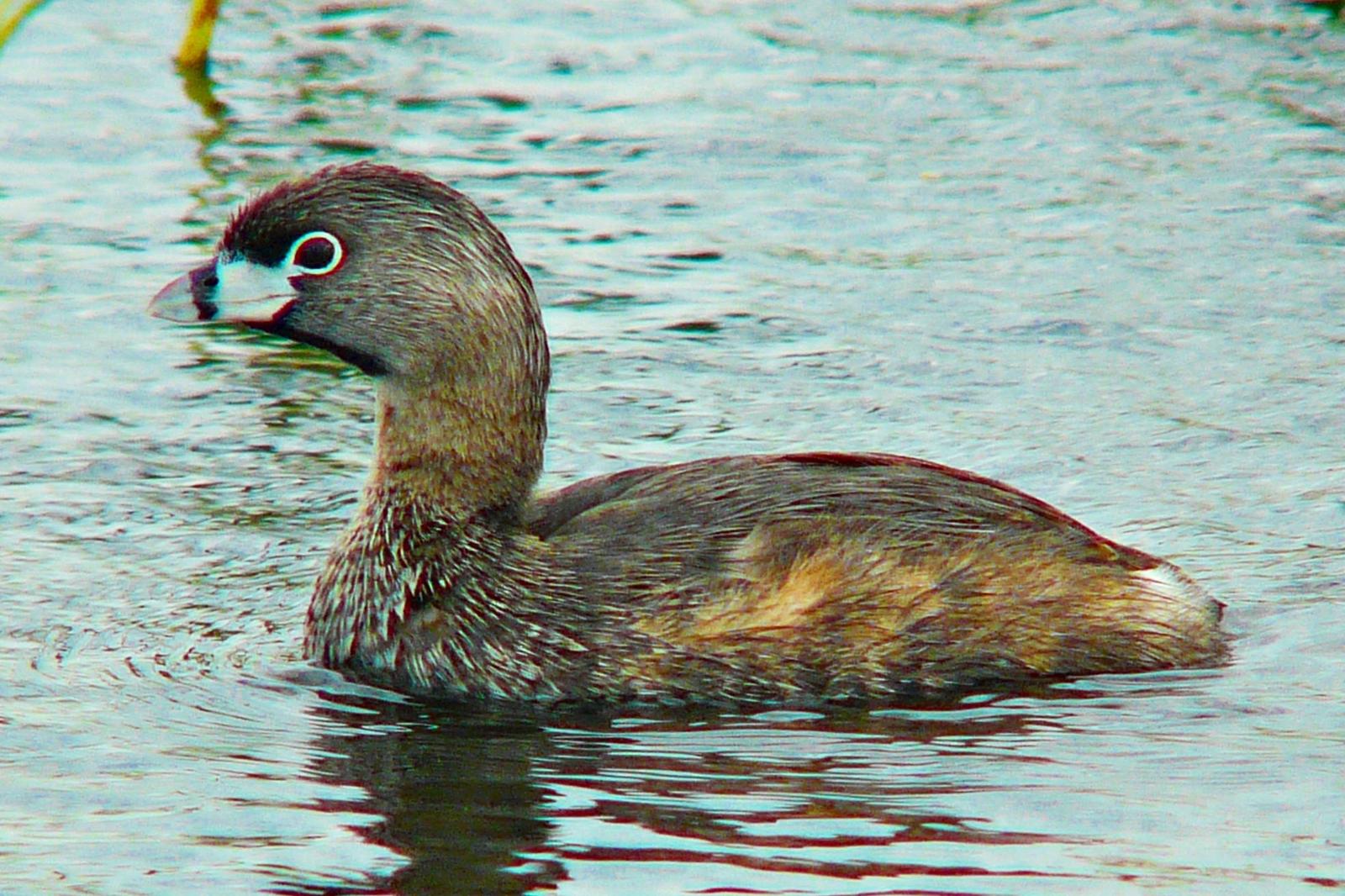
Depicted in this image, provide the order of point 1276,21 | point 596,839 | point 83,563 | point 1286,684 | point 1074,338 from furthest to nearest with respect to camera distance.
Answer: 1. point 1276,21
2. point 1074,338
3. point 83,563
4. point 1286,684
5. point 596,839

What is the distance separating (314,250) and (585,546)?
3.91 feet

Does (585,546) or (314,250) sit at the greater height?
(314,250)

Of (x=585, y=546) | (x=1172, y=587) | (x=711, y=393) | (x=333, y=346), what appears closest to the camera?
(x=585, y=546)

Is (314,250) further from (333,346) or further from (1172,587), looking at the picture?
(1172,587)

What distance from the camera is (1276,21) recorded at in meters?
14.6

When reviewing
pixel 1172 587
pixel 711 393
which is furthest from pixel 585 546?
pixel 711 393

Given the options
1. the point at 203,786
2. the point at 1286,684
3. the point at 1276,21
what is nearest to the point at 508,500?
the point at 203,786

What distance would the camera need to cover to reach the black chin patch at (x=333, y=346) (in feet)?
25.2

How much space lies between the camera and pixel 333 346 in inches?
304

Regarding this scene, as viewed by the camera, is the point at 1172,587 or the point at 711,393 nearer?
the point at 1172,587

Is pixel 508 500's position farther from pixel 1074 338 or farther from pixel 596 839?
pixel 1074 338

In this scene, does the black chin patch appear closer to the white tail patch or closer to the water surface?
the water surface

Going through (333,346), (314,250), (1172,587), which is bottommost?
(1172,587)

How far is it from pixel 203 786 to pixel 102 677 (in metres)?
0.93
